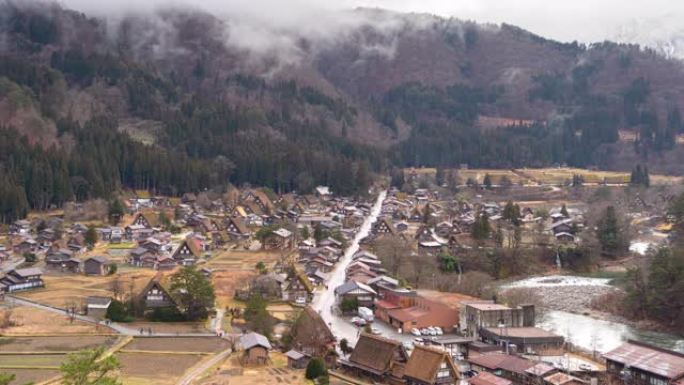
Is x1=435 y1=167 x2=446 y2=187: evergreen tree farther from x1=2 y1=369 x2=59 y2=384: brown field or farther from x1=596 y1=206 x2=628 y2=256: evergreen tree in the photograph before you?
x1=2 y1=369 x2=59 y2=384: brown field

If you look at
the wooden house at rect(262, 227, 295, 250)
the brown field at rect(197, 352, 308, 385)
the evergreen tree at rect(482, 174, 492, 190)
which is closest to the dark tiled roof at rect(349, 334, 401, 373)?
the brown field at rect(197, 352, 308, 385)

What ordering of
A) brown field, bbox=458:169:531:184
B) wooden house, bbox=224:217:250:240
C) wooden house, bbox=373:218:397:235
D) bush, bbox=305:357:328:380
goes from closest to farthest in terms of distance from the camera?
1. bush, bbox=305:357:328:380
2. wooden house, bbox=373:218:397:235
3. wooden house, bbox=224:217:250:240
4. brown field, bbox=458:169:531:184

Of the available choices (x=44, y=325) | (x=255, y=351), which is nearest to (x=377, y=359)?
(x=255, y=351)

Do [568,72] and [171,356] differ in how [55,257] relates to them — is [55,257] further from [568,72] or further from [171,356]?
[568,72]

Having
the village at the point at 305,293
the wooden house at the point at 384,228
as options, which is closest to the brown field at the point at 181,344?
the village at the point at 305,293

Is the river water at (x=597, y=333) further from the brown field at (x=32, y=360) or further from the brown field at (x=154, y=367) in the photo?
the brown field at (x=32, y=360)

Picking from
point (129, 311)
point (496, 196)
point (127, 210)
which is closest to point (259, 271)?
point (129, 311)
